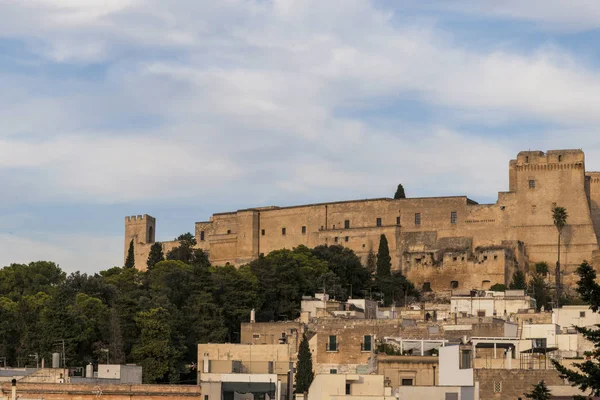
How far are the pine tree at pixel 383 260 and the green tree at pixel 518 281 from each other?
6.89 m

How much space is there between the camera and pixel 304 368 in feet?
141

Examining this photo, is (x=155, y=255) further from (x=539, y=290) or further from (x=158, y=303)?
(x=158, y=303)

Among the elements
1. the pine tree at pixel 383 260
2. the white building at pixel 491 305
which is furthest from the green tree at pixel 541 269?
the white building at pixel 491 305

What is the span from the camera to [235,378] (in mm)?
37594

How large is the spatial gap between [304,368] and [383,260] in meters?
37.7

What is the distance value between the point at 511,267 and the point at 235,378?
146 ft

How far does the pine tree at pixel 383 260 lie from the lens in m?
79.6

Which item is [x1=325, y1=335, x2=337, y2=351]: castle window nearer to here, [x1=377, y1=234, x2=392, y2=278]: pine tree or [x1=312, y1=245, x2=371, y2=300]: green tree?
[x1=312, y1=245, x2=371, y2=300]: green tree

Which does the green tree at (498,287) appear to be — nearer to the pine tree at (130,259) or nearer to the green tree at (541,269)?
the green tree at (541,269)

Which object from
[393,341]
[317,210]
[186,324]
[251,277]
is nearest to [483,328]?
[393,341]

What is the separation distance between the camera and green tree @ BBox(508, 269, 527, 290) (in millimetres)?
75050

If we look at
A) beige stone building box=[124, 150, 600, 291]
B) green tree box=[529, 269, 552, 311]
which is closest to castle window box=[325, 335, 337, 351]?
green tree box=[529, 269, 552, 311]

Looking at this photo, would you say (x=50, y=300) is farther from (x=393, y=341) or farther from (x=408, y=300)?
(x=408, y=300)

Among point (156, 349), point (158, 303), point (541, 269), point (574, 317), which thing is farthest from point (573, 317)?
point (541, 269)
